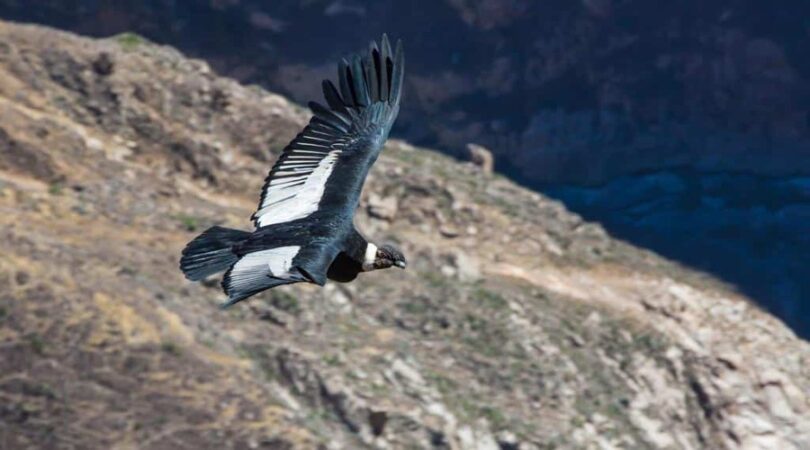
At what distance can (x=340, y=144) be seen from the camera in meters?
16.1

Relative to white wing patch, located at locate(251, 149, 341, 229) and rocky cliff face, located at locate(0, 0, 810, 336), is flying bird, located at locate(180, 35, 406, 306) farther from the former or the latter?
rocky cliff face, located at locate(0, 0, 810, 336)

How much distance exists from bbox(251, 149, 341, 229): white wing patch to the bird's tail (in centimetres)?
63

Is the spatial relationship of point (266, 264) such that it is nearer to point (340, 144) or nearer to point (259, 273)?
point (259, 273)

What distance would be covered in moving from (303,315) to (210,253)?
73.3 feet

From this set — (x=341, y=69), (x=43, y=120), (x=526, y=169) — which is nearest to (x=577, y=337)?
(x=43, y=120)

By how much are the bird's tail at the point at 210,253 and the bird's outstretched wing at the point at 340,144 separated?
0.73 meters

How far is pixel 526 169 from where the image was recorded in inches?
2331

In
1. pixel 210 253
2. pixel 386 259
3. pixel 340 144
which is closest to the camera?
pixel 210 253

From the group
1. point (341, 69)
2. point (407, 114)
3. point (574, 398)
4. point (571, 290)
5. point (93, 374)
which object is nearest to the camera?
point (341, 69)

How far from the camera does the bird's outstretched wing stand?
15.3m

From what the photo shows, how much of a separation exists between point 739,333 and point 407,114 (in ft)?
56.5

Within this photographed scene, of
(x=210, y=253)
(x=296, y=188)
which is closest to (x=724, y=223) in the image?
(x=296, y=188)

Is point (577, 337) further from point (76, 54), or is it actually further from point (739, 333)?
point (76, 54)

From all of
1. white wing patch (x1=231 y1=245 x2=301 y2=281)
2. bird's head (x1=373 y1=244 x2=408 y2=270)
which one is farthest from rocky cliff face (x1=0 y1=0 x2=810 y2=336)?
white wing patch (x1=231 y1=245 x2=301 y2=281)
